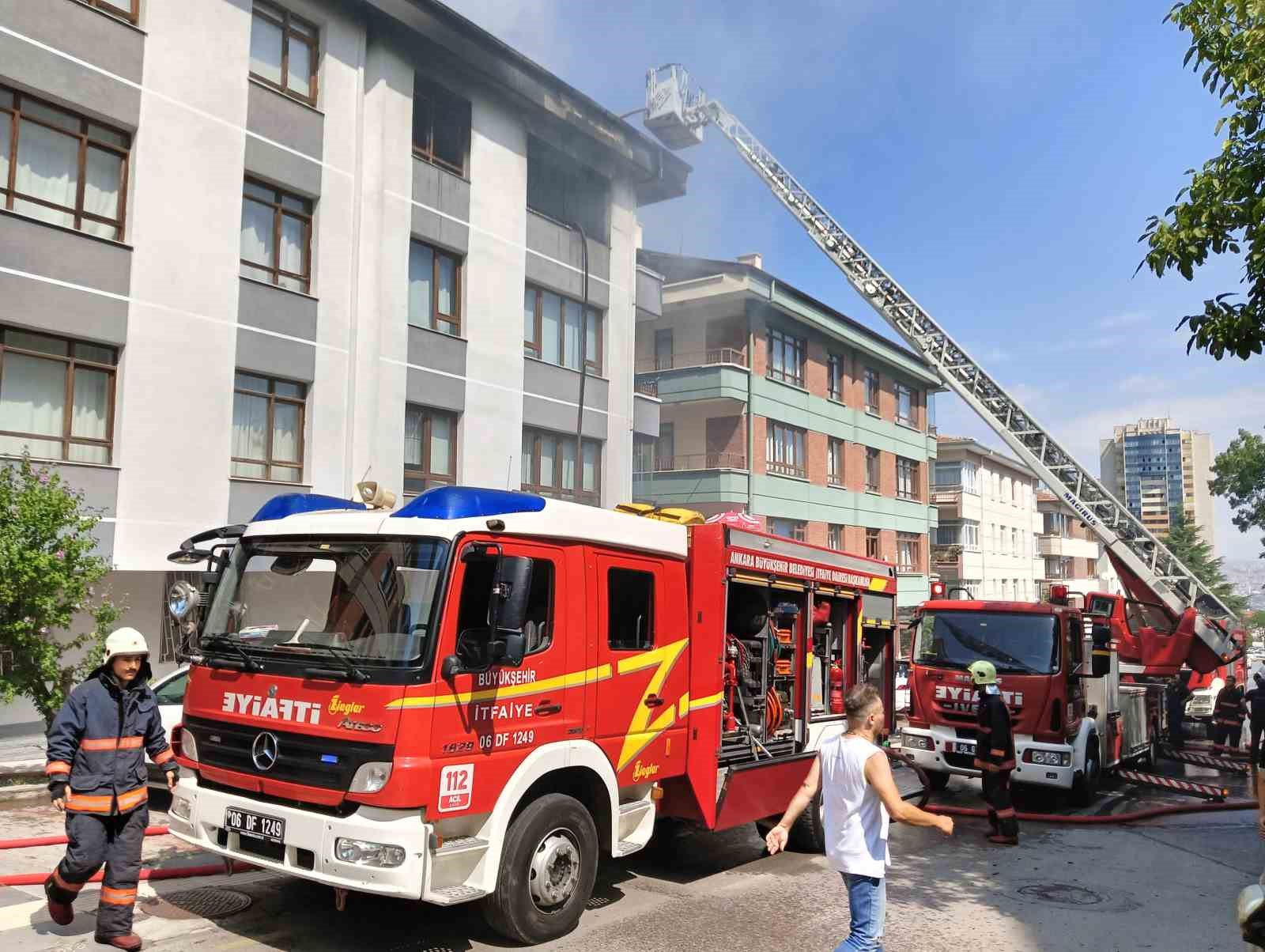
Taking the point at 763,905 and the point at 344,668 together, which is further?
the point at 763,905

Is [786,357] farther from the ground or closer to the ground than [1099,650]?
farther from the ground

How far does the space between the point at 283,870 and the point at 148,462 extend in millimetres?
9957

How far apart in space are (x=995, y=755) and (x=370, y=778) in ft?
22.9

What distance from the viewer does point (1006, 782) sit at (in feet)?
31.7

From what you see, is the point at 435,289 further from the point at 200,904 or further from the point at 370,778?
the point at 370,778

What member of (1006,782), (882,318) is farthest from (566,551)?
(882,318)

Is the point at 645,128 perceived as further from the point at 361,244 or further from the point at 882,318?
the point at 361,244

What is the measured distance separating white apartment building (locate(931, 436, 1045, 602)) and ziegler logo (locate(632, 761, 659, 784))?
39.1 meters

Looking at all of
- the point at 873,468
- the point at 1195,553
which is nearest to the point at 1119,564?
the point at 873,468

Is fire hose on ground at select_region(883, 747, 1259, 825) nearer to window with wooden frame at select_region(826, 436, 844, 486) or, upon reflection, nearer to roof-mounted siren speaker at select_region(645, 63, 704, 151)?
roof-mounted siren speaker at select_region(645, 63, 704, 151)

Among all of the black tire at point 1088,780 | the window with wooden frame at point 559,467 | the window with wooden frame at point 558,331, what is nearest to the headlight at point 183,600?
the black tire at point 1088,780

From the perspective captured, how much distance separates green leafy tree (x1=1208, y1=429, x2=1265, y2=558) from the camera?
29350 mm

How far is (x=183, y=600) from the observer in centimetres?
643

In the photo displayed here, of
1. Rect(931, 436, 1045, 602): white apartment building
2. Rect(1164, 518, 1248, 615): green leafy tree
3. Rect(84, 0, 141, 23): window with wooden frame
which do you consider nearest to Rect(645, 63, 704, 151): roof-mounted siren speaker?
Rect(84, 0, 141, 23): window with wooden frame
